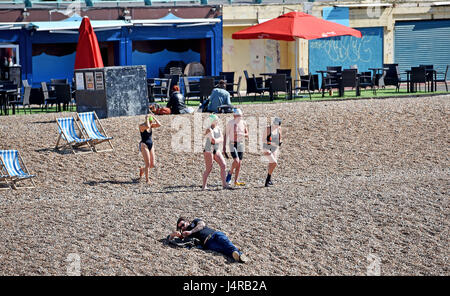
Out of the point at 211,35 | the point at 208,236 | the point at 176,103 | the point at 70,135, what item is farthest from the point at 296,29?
the point at 208,236

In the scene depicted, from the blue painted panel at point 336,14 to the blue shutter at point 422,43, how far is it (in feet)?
8.21

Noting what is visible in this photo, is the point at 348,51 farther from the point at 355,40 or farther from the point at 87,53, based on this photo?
the point at 87,53

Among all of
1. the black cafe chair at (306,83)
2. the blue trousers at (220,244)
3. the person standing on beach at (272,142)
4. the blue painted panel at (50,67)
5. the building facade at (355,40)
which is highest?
the building facade at (355,40)

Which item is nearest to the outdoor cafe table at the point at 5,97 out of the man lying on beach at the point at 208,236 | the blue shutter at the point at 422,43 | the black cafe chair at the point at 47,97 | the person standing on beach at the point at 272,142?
the black cafe chair at the point at 47,97

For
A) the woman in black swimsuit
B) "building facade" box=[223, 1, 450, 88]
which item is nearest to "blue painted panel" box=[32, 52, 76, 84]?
"building facade" box=[223, 1, 450, 88]

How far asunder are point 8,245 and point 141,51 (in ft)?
60.1

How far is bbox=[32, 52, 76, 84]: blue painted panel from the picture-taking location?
2662cm

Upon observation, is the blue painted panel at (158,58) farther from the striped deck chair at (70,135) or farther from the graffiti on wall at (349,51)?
the striped deck chair at (70,135)

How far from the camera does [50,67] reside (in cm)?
2695

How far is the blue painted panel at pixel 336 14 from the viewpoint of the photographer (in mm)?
29469

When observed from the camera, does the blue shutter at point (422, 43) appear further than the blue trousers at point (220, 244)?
Yes
